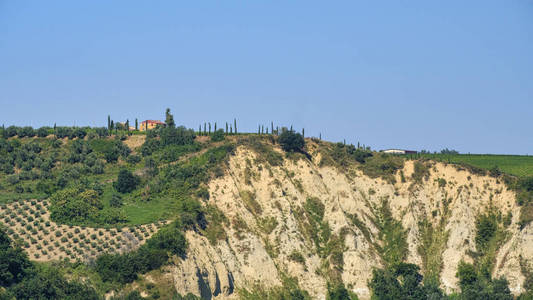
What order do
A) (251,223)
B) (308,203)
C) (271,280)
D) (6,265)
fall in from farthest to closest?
1. (308,203)
2. (251,223)
3. (271,280)
4. (6,265)

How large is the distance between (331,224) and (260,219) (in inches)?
446

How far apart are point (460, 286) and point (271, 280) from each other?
92.6 ft

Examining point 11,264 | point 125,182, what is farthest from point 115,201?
point 11,264

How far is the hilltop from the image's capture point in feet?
325

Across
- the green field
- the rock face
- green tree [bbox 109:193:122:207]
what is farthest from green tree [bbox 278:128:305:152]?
green tree [bbox 109:193:122:207]

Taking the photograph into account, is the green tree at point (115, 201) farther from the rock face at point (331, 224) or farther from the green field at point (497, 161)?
the green field at point (497, 161)

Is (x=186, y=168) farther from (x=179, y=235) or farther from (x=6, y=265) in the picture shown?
(x=6, y=265)

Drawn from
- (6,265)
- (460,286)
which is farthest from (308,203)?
(6,265)

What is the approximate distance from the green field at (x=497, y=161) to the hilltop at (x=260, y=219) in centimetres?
775

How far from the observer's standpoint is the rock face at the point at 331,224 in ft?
356

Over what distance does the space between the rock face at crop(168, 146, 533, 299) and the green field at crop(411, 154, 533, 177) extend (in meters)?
9.49

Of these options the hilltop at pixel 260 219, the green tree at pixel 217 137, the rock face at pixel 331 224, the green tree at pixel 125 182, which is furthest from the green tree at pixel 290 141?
the green tree at pixel 125 182

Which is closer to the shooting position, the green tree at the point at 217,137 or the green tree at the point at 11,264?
the green tree at the point at 11,264

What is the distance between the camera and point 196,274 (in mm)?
98125
